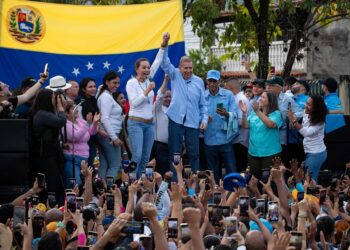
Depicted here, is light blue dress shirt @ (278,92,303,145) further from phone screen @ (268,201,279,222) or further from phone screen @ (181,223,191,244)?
phone screen @ (181,223,191,244)

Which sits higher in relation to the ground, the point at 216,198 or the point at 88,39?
the point at 88,39

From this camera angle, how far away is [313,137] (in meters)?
13.2

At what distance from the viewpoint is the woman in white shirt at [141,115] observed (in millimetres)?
12766

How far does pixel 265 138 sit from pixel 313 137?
2.14 ft

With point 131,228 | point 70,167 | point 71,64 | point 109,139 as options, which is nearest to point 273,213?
point 131,228

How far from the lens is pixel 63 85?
1259 cm

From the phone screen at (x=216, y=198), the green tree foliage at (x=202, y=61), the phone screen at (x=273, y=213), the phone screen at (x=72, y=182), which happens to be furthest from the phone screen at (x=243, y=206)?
the green tree foliage at (x=202, y=61)

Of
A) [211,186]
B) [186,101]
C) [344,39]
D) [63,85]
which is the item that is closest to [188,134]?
[186,101]

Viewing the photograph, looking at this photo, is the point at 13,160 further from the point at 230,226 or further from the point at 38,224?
the point at 230,226

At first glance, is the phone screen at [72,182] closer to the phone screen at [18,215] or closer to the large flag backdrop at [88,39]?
the phone screen at [18,215]

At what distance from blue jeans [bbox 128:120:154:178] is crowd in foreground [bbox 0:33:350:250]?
0.6 inches

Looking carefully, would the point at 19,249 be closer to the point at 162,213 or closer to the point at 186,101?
the point at 162,213

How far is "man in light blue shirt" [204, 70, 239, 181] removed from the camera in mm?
13484

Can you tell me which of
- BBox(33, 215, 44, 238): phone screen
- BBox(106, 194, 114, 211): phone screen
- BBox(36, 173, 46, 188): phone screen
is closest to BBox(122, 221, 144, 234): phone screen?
BBox(33, 215, 44, 238): phone screen
